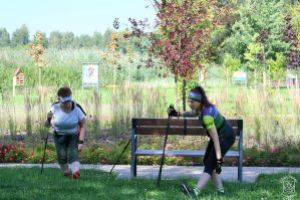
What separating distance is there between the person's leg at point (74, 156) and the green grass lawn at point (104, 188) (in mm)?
136

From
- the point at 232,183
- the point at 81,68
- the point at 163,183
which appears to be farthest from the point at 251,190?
the point at 81,68

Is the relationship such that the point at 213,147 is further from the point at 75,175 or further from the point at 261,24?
the point at 261,24

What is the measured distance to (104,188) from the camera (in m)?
8.24

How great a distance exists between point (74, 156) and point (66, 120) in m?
0.53

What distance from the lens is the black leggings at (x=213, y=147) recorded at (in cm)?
765

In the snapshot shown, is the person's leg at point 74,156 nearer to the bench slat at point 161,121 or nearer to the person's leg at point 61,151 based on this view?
the person's leg at point 61,151

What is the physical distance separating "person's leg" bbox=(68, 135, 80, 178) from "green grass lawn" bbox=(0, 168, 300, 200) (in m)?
0.14

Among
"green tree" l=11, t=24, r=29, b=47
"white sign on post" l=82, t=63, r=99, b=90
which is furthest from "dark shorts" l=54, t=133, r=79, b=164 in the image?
"green tree" l=11, t=24, r=29, b=47

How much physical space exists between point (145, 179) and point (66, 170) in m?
1.17

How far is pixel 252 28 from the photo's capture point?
159ft

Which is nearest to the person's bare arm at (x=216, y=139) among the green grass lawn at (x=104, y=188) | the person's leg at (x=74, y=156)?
the green grass lawn at (x=104, y=188)

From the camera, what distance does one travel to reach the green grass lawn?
7633 mm

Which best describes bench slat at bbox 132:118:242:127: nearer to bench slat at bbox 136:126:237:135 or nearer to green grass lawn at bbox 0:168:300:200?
bench slat at bbox 136:126:237:135

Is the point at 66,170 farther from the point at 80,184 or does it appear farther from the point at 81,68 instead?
the point at 81,68
